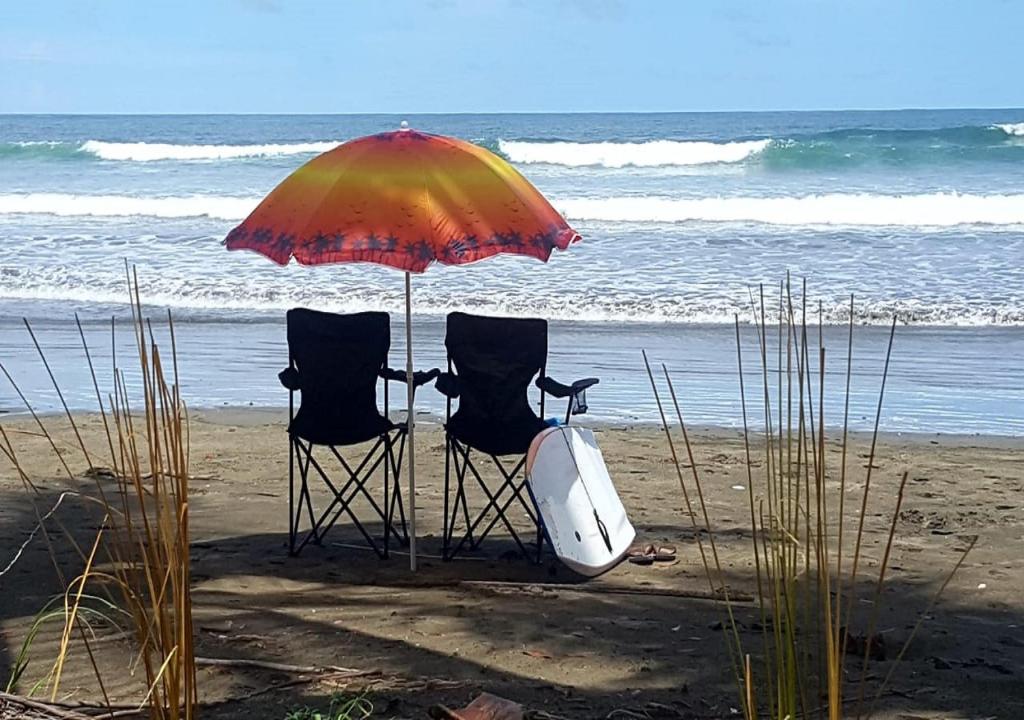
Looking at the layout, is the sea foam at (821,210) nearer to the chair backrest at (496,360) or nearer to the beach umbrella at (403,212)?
the chair backrest at (496,360)

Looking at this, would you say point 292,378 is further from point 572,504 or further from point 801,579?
point 801,579

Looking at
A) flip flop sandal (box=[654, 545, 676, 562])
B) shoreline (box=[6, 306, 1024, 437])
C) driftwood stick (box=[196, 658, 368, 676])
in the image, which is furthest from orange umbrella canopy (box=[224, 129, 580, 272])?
shoreline (box=[6, 306, 1024, 437])

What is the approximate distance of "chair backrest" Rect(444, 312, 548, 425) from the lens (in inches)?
205

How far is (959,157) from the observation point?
3150 cm

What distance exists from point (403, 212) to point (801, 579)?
2004mm

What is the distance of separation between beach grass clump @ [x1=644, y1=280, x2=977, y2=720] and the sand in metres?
0.08

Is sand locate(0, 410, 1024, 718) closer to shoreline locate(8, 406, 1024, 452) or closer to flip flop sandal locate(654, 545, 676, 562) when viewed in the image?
flip flop sandal locate(654, 545, 676, 562)

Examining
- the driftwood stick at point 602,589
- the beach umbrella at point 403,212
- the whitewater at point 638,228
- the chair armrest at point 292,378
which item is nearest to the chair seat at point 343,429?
the chair armrest at point 292,378

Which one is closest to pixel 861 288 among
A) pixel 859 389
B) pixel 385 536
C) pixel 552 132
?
pixel 859 389

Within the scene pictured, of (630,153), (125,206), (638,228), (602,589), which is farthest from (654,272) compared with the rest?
(630,153)

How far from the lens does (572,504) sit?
514 cm

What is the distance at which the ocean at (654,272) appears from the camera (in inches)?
380

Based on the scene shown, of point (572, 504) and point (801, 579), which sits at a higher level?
point (572, 504)

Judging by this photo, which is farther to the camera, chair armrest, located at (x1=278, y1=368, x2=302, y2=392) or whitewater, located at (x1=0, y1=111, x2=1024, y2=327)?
whitewater, located at (x1=0, y1=111, x2=1024, y2=327)
